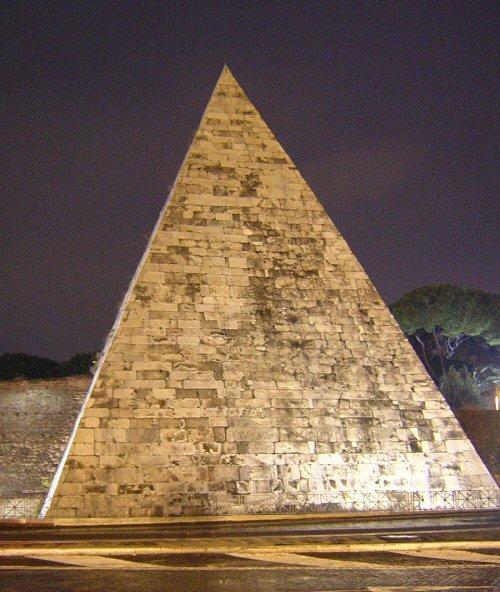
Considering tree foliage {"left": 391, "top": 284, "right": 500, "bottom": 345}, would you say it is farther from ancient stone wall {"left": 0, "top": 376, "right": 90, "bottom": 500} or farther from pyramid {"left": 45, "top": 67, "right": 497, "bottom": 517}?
pyramid {"left": 45, "top": 67, "right": 497, "bottom": 517}

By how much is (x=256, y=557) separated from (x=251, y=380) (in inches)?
161

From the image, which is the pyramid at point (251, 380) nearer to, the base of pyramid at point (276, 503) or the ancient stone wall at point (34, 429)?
the base of pyramid at point (276, 503)

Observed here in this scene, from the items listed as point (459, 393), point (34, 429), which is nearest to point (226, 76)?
point (34, 429)

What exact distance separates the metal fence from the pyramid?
18 millimetres

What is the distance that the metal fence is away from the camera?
8.99 meters

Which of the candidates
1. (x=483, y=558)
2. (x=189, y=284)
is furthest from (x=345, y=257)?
(x=483, y=558)

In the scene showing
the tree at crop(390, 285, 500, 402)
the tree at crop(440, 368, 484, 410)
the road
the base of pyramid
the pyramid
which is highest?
the tree at crop(390, 285, 500, 402)

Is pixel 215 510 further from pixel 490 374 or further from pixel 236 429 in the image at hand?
pixel 490 374

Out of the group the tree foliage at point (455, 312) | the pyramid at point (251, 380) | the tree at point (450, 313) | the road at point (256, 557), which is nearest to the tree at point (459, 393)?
the tree at point (450, 313)

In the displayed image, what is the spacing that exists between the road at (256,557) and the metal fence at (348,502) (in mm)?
538

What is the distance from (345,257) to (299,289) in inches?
37.5

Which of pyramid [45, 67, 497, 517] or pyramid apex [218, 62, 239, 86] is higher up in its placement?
pyramid apex [218, 62, 239, 86]

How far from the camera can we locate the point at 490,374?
30797mm

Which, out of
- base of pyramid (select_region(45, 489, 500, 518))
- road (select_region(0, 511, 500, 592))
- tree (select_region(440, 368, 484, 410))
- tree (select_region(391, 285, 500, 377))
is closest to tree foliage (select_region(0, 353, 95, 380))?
tree (select_region(391, 285, 500, 377))
